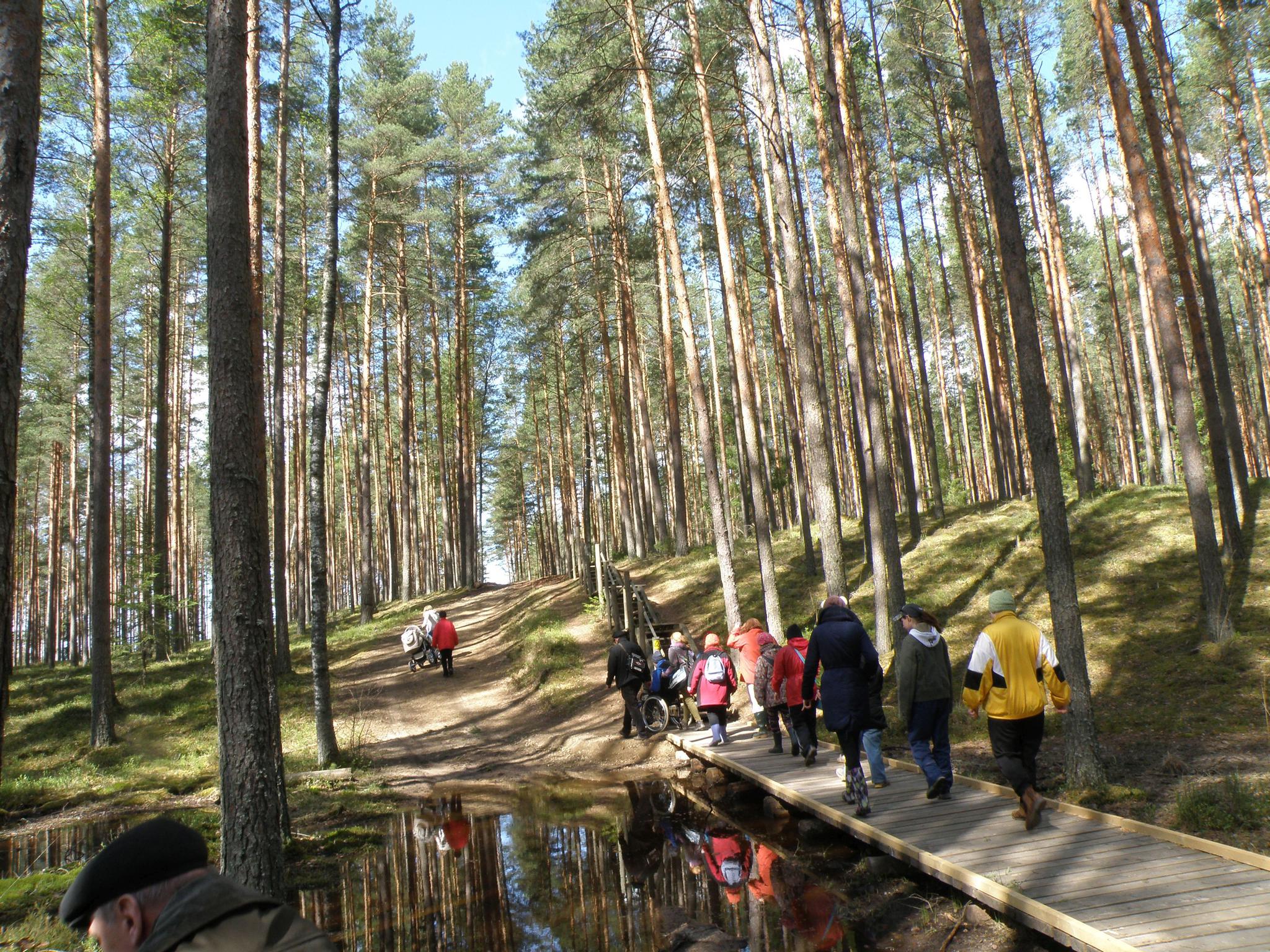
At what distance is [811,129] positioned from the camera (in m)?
21.9

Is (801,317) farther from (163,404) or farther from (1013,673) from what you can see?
(163,404)

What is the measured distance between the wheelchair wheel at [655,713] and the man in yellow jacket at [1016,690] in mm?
7807

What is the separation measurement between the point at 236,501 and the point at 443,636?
12801 millimetres

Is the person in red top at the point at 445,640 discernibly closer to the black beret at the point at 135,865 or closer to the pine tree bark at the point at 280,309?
the pine tree bark at the point at 280,309

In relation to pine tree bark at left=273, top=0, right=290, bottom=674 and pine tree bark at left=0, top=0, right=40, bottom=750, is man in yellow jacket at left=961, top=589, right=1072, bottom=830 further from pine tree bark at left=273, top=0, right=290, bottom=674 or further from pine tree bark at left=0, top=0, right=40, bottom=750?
pine tree bark at left=273, top=0, right=290, bottom=674

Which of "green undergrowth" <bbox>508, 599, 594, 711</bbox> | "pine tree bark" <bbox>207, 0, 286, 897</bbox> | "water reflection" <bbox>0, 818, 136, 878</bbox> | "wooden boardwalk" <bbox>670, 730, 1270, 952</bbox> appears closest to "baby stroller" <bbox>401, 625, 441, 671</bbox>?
"green undergrowth" <bbox>508, 599, 594, 711</bbox>

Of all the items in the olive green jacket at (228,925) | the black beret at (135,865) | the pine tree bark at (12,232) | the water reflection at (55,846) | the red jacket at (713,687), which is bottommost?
the water reflection at (55,846)

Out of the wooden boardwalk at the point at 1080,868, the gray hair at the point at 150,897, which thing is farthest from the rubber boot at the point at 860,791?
the gray hair at the point at 150,897

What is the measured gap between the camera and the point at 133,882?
1597mm

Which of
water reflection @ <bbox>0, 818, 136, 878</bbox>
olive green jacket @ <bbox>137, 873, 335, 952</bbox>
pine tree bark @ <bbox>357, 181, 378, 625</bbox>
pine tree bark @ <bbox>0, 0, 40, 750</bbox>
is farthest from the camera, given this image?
pine tree bark @ <bbox>357, 181, 378, 625</bbox>

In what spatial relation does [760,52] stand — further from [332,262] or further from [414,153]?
[414,153]

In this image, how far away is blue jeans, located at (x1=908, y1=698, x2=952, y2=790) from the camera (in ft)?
21.6

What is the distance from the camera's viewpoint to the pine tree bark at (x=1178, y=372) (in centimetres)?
1070

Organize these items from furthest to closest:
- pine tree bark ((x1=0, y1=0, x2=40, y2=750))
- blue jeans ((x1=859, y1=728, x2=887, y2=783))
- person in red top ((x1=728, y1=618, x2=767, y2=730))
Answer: person in red top ((x1=728, y1=618, x2=767, y2=730)) → blue jeans ((x1=859, y1=728, x2=887, y2=783)) → pine tree bark ((x1=0, y1=0, x2=40, y2=750))
